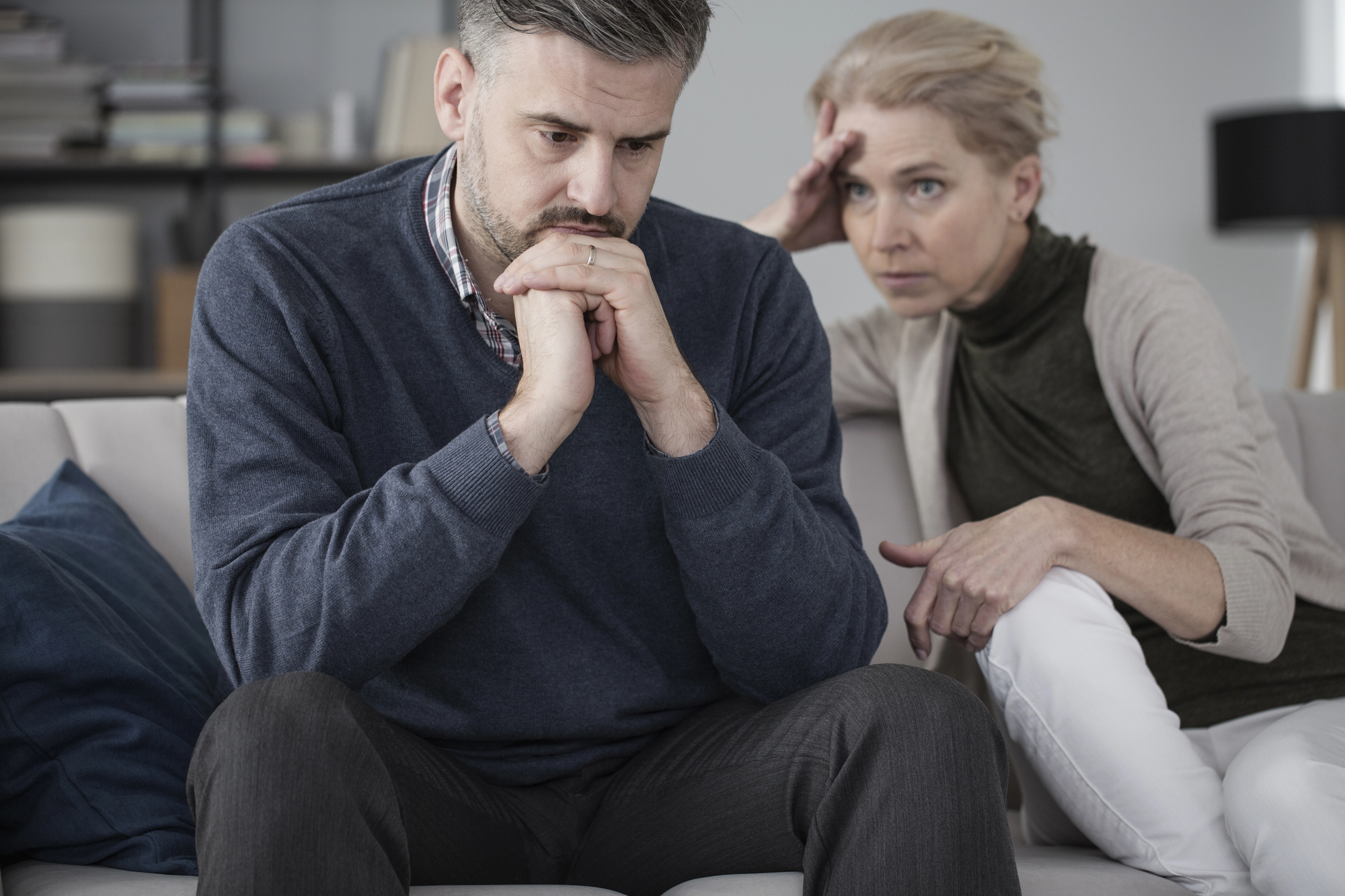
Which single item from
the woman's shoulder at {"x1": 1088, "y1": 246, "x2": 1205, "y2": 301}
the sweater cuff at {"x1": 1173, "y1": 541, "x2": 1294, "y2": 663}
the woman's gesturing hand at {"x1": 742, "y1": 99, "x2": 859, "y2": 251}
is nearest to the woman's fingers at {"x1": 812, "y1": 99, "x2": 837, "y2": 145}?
the woman's gesturing hand at {"x1": 742, "y1": 99, "x2": 859, "y2": 251}

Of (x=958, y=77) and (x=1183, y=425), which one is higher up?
(x=958, y=77)

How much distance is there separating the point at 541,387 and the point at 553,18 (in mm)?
338

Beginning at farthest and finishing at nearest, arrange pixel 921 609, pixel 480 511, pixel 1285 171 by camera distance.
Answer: pixel 1285 171
pixel 921 609
pixel 480 511

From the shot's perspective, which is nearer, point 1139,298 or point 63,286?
point 1139,298

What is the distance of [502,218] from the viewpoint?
1.14m

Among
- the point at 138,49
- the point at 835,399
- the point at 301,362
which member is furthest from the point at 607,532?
the point at 138,49

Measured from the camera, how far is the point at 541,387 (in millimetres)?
1029

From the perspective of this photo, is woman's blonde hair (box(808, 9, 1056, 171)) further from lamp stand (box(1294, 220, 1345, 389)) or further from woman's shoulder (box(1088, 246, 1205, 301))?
lamp stand (box(1294, 220, 1345, 389))

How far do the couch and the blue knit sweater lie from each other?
0.20 meters

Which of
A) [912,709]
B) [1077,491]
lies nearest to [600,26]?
[912,709]

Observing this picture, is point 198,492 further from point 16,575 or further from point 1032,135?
point 1032,135

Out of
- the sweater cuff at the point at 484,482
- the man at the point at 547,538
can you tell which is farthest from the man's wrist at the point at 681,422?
the sweater cuff at the point at 484,482

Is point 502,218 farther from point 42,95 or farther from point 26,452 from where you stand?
point 42,95

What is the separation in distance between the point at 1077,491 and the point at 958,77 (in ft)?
1.86
